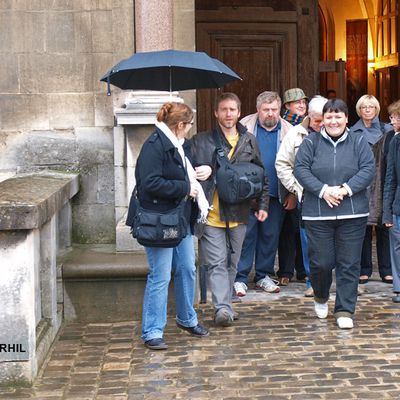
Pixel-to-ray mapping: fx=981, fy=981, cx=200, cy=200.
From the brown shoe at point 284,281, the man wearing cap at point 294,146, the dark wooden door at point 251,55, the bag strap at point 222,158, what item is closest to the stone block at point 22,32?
the bag strap at point 222,158

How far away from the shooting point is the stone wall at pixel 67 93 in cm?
841

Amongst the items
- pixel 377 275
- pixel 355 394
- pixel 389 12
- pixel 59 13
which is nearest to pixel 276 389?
pixel 355 394

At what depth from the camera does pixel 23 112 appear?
850cm

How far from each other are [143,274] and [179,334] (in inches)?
24.0

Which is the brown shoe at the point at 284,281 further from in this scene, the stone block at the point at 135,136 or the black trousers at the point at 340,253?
the stone block at the point at 135,136

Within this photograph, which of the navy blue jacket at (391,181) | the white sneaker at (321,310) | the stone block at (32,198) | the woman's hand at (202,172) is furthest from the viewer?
the navy blue jacket at (391,181)

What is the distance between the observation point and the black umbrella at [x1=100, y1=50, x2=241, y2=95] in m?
6.79

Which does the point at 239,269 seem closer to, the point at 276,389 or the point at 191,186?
the point at 191,186

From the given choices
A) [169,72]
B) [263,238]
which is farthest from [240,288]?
[169,72]

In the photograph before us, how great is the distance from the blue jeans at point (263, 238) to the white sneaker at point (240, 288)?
0.26ft

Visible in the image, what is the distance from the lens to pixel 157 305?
6.67 metres

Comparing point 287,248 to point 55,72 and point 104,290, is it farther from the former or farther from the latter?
point 55,72

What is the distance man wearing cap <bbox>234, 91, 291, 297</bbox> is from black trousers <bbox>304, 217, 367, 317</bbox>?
1077mm

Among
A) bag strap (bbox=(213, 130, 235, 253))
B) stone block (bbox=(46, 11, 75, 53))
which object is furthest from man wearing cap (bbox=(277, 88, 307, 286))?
stone block (bbox=(46, 11, 75, 53))
